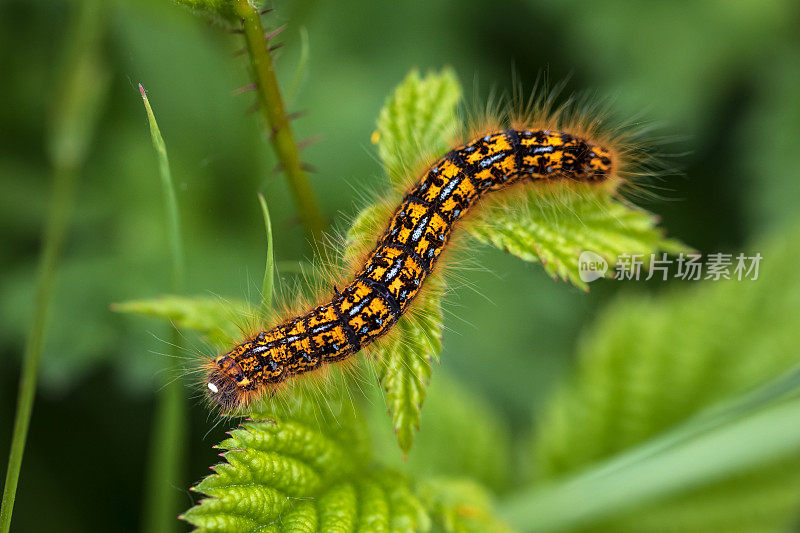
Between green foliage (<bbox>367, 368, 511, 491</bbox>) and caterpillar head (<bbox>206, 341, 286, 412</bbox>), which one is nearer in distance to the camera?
caterpillar head (<bbox>206, 341, 286, 412</bbox>)

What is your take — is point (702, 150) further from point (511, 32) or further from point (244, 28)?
point (244, 28)

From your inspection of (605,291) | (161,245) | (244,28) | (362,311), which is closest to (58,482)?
(161,245)

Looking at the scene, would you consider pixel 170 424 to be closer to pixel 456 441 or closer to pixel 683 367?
pixel 456 441

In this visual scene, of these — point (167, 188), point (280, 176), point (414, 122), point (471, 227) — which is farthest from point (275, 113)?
point (280, 176)

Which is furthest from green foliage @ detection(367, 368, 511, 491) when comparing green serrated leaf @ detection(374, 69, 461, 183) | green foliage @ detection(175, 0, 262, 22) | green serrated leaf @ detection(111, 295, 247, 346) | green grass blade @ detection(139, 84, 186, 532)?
green foliage @ detection(175, 0, 262, 22)

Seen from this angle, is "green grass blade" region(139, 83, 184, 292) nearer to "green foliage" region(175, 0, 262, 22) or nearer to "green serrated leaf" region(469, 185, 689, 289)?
"green foliage" region(175, 0, 262, 22)

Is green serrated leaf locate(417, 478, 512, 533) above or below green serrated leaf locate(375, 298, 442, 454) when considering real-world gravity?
below
